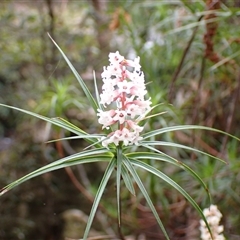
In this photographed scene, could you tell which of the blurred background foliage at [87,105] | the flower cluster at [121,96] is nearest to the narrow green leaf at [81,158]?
the flower cluster at [121,96]

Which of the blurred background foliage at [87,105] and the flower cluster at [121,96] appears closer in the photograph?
the flower cluster at [121,96]

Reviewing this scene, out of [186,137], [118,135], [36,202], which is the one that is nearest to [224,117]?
[186,137]

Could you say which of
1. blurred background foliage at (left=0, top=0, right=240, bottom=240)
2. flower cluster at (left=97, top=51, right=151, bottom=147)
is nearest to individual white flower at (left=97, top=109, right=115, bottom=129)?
flower cluster at (left=97, top=51, right=151, bottom=147)

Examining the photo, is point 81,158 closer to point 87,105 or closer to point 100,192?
point 100,192

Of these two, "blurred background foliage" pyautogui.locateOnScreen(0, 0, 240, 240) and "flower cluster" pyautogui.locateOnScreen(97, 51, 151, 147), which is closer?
"flower cluster" pyautogui.locateOnScreen(97, 51, 151, 147)

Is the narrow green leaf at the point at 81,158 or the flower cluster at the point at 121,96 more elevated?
the flower cluster at the point at 121,96

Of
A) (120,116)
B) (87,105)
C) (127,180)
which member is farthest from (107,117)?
(87,105)

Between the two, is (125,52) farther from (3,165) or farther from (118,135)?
(118,135)

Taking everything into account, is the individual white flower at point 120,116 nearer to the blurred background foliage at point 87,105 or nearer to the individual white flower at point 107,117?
the individual white flower at point 107,117

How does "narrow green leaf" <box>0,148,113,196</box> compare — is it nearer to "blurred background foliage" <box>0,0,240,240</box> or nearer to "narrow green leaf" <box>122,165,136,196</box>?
"narrow green leaf" <box>122,165,136,196</box>
